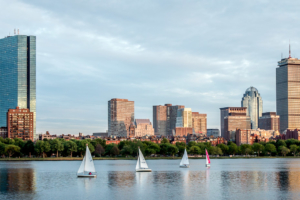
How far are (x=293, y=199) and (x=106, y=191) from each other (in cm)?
3028

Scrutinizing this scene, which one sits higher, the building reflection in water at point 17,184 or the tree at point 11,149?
the tree at point 11,149

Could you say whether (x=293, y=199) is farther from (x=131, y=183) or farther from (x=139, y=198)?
(x=131, y=183)

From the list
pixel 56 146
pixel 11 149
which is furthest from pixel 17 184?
pixel 11 149

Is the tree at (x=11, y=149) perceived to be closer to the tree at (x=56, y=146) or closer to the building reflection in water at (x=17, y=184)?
the tree at (x=56, y=146)

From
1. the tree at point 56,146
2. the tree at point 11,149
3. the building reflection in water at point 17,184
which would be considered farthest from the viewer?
the tree at point 56,146

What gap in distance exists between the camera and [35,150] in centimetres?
19425

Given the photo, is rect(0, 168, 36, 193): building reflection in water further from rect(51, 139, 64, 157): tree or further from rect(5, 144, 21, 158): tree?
rect(5, 144, 21, 158): tree

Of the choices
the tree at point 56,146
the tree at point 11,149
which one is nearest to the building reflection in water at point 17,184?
the tree at point 56,146

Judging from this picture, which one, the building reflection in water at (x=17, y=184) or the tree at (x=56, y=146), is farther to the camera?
the tree at (x=56, y=146)

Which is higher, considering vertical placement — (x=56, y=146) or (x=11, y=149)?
(x=56, y=146)

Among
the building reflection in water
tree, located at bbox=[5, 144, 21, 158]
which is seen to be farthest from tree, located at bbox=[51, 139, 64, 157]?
the building reflection in water

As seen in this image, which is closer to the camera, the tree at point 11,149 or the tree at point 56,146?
the tree at point 11,149

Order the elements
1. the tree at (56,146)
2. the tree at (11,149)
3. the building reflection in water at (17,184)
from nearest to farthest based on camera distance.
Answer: the building reflection in water at (17,184) → the tree at (11,149) → the tree at (56,146)

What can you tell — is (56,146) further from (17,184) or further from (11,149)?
(17,184)
